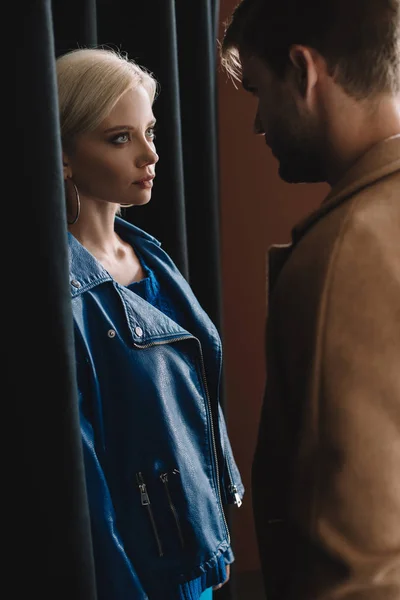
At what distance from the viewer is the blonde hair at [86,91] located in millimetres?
1219

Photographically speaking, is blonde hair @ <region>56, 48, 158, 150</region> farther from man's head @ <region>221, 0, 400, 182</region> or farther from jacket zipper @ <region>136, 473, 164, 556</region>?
jacket zipper @ <region>136, 473, 164, 556</region>

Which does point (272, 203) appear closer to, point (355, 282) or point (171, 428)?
point (171, 428)

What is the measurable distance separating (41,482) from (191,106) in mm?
1187

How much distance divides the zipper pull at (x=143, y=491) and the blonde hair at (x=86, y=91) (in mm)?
567

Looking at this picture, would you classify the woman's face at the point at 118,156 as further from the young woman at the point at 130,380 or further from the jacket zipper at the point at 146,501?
the jacket zipper at the point at 146,501

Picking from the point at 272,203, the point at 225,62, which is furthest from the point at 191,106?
the point at 225,62

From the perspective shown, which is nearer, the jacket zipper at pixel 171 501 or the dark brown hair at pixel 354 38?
the dark brown hair at pixel 354 38

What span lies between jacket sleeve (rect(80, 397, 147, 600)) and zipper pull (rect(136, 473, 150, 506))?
2.8 inches

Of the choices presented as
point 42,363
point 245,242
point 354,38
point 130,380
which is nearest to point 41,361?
point 42,363

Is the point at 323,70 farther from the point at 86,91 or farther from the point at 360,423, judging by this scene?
the point at 86,91

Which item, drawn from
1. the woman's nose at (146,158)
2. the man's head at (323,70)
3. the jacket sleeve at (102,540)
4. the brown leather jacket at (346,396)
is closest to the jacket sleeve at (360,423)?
the brown leather jacket at (346,396)

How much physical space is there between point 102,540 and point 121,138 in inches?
25.9

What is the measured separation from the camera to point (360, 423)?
65cm

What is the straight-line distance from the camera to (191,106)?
185 centimetres
